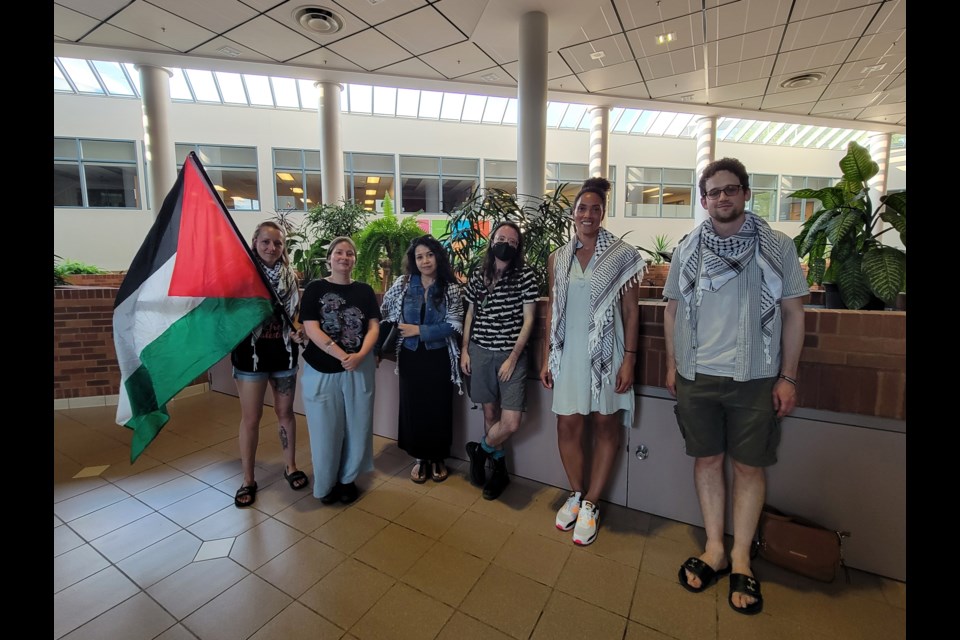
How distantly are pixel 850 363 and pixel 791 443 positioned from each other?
42cm

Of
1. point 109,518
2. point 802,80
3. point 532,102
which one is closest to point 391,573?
point 109,518

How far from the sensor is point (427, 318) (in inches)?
98.3

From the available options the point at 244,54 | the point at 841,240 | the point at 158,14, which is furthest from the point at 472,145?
the point at 841,240

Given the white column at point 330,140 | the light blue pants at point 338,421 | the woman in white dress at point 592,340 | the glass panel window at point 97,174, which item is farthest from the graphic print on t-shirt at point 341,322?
the glass panel window at point 97,174

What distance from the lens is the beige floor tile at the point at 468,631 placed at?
1.51 metres

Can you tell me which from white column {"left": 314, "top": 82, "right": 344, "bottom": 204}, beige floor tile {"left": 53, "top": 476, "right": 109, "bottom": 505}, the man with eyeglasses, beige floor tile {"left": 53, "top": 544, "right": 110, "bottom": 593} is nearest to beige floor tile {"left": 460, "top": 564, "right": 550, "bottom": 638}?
the man with eyeglasses

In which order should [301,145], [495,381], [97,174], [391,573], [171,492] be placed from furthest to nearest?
[301,145] < [97,174] < [171,492] < [495,381] < [391,573]

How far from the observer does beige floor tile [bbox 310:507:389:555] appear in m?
2.04

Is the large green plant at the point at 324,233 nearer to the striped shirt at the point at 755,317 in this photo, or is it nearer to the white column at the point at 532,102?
the white column at the point at 532,102

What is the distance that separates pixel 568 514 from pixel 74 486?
9.84 ft

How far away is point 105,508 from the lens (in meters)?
2.38

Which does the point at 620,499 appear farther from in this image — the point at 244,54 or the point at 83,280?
the point at 83,280

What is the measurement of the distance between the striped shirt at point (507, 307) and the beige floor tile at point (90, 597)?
1.90m

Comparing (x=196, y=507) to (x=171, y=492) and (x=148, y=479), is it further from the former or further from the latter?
(x=148, y=479)
